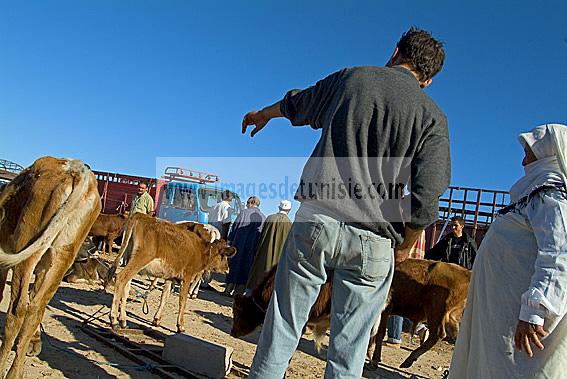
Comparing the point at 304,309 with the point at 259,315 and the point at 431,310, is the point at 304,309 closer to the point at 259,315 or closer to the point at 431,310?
the point at 259,315

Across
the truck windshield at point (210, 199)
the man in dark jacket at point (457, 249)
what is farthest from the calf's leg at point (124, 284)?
the truck windshield at point (210, 199)

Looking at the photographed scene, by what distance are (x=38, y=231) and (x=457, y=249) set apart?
21.3 ft

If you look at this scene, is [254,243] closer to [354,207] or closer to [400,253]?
[400,253]

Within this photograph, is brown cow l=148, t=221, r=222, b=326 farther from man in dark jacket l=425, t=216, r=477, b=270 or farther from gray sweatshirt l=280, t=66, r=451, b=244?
gray sweatshirt l=280, t=66, r=451, b=244

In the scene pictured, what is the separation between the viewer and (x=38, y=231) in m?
3.76

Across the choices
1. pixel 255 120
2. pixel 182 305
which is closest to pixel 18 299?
pixel 255 120

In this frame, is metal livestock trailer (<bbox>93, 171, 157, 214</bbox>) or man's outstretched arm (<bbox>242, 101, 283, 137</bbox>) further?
metal livestock trailer (<bbox>93, 171, 157, 214</bbox>)

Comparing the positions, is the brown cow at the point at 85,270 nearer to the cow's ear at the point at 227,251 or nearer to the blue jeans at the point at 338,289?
the cow's ear at the point at 227,251

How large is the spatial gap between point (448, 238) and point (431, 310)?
203 cm

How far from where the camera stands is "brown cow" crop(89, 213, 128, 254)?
15.7 m

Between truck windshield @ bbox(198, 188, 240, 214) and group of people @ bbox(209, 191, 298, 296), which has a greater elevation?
truck windshield @ bbox(198, 188, 240, 214)

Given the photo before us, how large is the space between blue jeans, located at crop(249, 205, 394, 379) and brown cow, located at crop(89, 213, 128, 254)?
45.2 feet

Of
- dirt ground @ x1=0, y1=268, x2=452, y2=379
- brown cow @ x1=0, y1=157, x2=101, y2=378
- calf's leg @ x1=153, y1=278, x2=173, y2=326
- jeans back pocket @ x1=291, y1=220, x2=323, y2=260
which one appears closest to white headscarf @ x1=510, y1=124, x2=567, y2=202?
jeans back pocket @ x1=291, y1=220, x2=323, y2=260

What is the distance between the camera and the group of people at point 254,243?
9641 mm
